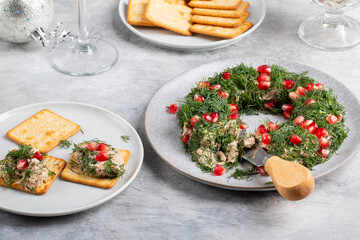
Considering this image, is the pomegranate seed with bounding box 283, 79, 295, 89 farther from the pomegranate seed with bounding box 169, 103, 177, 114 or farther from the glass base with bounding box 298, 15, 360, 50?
the glass base with bounding box 298, 15, 360, 50

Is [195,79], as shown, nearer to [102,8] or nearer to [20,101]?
[20,101]

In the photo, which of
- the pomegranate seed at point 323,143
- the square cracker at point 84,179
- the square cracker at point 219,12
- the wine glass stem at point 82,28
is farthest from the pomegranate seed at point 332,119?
the wine glass stem at point 82,28

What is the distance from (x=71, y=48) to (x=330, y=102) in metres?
1.47

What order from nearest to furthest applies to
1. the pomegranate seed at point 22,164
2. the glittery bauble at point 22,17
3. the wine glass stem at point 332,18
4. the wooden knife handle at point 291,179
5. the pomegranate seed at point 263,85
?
the wooden knife handle at point 291,179, the pomegranate seed at point 22,164, the pomegranate seed at point 263,85, the glittery bauble at point 22,17, the wine glass stem at point 332,18

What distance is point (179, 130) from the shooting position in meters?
2.11

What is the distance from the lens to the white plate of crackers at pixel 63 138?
5.70 ft

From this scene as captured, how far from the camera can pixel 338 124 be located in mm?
2006

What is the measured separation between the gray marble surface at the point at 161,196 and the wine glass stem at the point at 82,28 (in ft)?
0.72

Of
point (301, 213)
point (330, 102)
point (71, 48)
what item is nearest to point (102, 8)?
point (71, 48)

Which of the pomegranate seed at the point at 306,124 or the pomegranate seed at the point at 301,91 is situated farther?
the pomegranate seed at the point at 301,91

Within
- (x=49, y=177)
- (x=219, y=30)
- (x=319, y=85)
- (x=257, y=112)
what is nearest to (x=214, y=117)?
(x=257, y=112)

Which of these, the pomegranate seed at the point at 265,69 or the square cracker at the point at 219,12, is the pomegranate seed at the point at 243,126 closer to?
the pomegranate seed at the point at 265,69

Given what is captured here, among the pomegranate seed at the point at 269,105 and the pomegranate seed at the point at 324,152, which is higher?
the pomegranate seed at the point at 324,152

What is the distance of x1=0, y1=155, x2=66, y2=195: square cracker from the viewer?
177 centimetres
